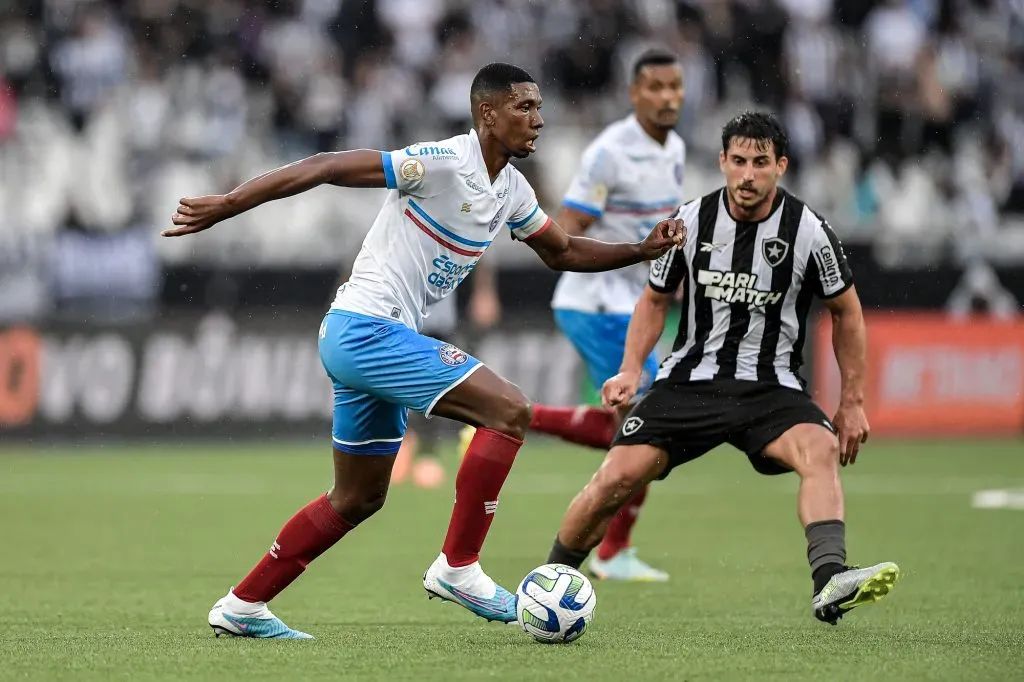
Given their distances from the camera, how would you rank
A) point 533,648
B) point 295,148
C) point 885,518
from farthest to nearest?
point 295,148
point 885,518
point 533,648

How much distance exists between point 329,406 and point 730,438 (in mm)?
8990

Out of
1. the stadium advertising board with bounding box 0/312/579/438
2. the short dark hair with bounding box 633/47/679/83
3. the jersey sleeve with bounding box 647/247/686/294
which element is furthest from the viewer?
the stadium advertising board with bounding box 0/312/579/438

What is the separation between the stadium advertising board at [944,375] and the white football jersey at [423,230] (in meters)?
10.2

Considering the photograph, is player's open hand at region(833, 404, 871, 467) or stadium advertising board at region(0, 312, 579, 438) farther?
stadium advertising board at region(0, 312, 579, 438)

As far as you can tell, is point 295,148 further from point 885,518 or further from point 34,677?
point 34,677

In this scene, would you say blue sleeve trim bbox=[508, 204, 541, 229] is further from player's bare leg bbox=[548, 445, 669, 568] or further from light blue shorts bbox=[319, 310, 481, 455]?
player's bare leg bbox=[548, 445, 669, 568]

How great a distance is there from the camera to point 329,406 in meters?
15.4

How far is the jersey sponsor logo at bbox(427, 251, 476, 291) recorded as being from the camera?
6.18 m

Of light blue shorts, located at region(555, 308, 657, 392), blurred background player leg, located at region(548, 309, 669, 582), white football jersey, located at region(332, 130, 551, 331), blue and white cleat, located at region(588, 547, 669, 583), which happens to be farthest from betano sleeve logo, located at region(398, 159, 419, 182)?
light blue shorts, located at region(555, 308, 657, 392)

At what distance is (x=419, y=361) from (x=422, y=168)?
722 millimetres

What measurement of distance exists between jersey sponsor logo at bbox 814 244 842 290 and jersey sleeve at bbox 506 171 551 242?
1.13 meters

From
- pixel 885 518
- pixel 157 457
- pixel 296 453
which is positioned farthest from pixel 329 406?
pixel 885 518

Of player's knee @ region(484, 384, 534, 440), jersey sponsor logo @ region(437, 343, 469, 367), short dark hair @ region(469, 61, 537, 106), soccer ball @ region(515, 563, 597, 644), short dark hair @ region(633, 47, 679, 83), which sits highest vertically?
short dark hair @ region(633, 47, 679, 83)

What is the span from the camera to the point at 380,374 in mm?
5910
